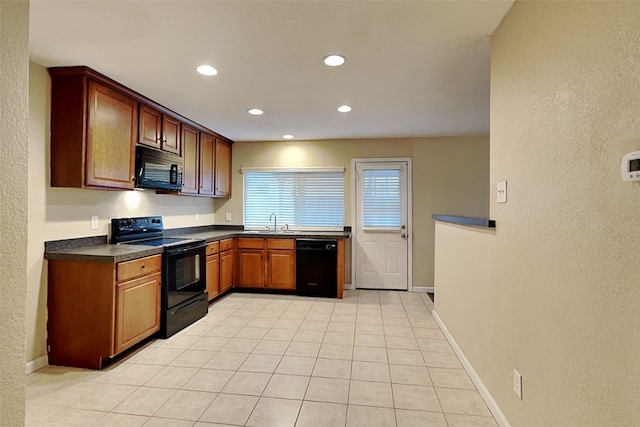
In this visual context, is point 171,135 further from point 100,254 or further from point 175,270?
point 100,254

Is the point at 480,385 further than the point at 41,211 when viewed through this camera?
No

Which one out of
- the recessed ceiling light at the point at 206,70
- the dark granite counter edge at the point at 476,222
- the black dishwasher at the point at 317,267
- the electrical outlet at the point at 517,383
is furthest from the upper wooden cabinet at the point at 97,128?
the electrical outlet at the point at 517,383

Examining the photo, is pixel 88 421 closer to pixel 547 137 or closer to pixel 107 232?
pixel 107 232

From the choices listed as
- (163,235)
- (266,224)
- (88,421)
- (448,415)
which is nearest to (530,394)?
(448,415)

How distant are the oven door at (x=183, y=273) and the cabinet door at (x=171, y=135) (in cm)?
117

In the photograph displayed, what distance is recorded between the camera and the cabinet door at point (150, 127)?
10.8 feet

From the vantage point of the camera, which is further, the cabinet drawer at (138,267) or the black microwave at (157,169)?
the black microwave at (157,169)

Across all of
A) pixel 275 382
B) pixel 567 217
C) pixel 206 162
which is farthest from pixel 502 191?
pixel 206 162

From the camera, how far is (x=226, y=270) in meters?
4.62

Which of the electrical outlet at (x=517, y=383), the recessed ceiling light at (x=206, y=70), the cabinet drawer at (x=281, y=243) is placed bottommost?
the electrical outlet at (x=517, y=383)

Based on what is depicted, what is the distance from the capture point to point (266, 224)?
545cm

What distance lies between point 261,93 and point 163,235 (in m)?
2.23

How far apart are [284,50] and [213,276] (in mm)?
3011

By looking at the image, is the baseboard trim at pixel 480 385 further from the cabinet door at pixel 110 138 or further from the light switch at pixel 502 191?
the cabinet door at pixel 110 138
